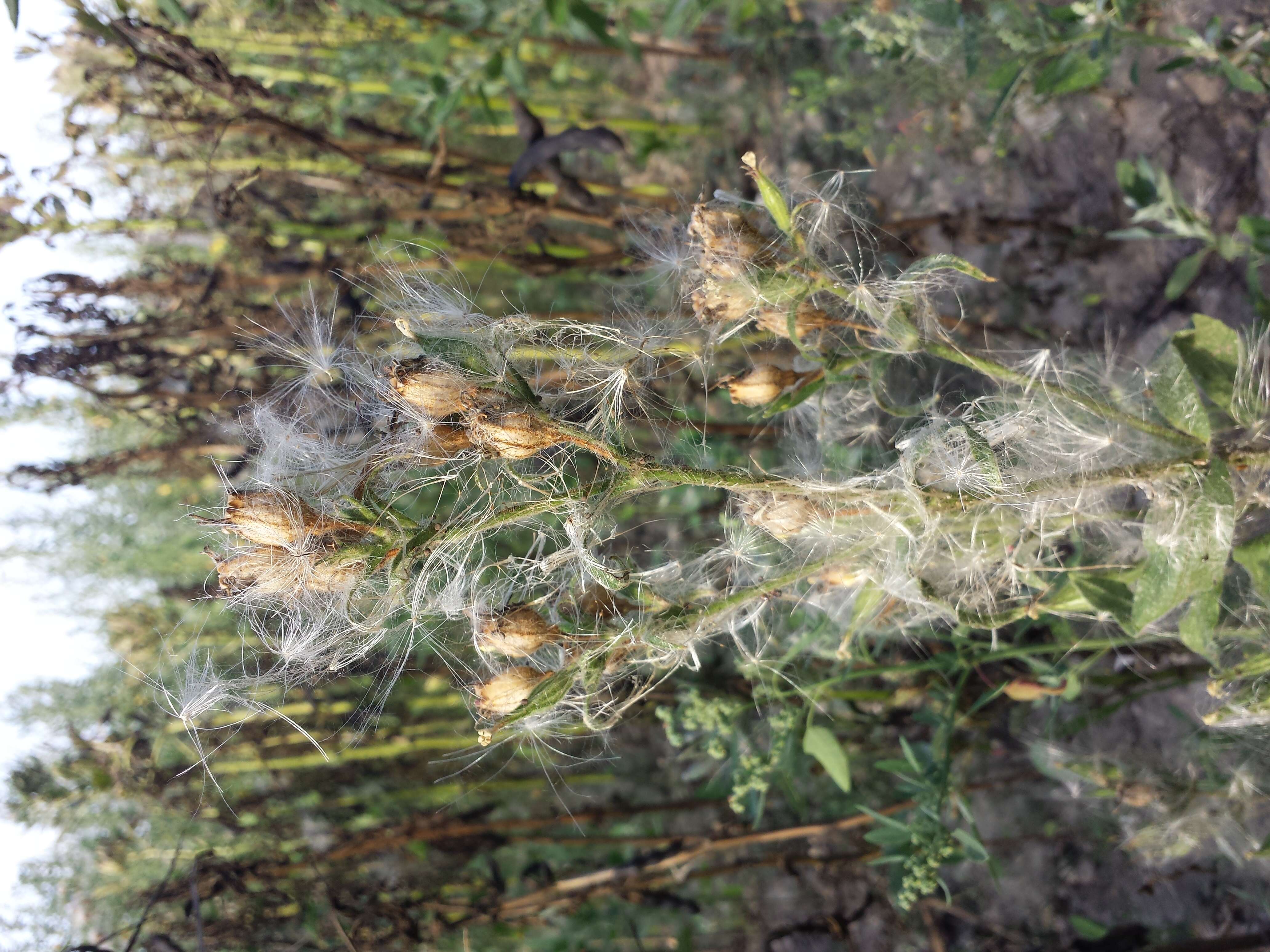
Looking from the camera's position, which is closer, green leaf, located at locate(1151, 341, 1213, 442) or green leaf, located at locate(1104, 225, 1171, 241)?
green leaf, located at locate(1151, 341, 1213, 442)

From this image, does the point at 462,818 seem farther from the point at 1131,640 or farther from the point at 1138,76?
the point at 1138,76

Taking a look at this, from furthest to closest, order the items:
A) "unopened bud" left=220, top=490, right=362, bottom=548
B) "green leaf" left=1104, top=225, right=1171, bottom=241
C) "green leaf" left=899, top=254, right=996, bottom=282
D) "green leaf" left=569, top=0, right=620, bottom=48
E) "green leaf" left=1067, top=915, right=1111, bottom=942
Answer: "green leaf" left=569, top=0, right=620, bottom=48 < "green leaf" left=1067, top=915, right=1111, bottom=942 < "green leaf" left=1104, top=225, right=1171, bottom=241 < "green leaf" left=899, top=254, right=996, bottom=282 < "unopened bud" left=220, top=490, right=362, bottom=548

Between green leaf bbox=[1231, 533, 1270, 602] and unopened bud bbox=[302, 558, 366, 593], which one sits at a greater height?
unopened bud bbox=[302, 558, 366, 593]

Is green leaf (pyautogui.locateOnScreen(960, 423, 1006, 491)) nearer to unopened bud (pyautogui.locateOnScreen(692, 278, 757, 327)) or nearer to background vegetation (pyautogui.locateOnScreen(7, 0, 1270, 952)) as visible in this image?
unopened bud (pyautogui.locateOnScreen(692, 278, 757, 327))

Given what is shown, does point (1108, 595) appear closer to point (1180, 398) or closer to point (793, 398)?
point (1180, 398)

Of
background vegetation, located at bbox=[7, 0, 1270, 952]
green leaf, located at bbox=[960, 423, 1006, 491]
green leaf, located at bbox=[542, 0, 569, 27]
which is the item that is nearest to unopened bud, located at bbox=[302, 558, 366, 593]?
green leaf, located at bbox=[960, 423, 1006, 491]

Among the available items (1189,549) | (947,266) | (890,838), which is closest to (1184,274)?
(1189,549)

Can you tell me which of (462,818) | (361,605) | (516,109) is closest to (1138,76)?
(516,109)

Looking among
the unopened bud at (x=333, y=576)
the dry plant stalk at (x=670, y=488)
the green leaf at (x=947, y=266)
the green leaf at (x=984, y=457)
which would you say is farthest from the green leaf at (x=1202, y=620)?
the unopened bud at (x=333, y=576)
